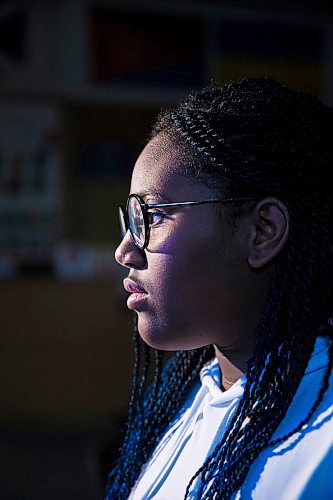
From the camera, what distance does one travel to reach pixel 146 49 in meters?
5.65

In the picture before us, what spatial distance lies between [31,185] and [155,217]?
4330 mm

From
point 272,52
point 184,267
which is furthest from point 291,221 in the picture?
point 272,52

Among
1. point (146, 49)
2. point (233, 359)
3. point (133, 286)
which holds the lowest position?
→ point (233, 359)

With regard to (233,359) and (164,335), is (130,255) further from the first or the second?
(233,359)

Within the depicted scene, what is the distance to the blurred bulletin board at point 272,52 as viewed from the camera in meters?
5.88

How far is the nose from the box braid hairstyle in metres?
0.21

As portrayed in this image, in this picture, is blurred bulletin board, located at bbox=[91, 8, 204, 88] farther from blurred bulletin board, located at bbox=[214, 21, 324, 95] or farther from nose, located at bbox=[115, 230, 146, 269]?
nose, located at bbox=[115, 230, 146, 269]

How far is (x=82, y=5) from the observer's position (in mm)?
5438

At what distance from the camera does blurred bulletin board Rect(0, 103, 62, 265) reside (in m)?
5.53

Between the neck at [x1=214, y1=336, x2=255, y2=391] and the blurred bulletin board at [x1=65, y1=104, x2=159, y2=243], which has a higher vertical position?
the blurred bulletin board at [x1=65, y1=104, x2=159, y2=243]

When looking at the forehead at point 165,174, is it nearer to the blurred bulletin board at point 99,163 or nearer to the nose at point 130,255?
the nose at point 130,255

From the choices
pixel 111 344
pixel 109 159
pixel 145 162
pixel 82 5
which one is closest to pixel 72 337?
pixel 111 344

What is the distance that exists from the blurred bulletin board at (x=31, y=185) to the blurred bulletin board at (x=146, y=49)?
596 mm

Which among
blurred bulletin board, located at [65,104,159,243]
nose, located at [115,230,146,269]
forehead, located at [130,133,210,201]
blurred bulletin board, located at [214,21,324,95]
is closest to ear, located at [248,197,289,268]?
forehead, located at [130,133,210,201]
